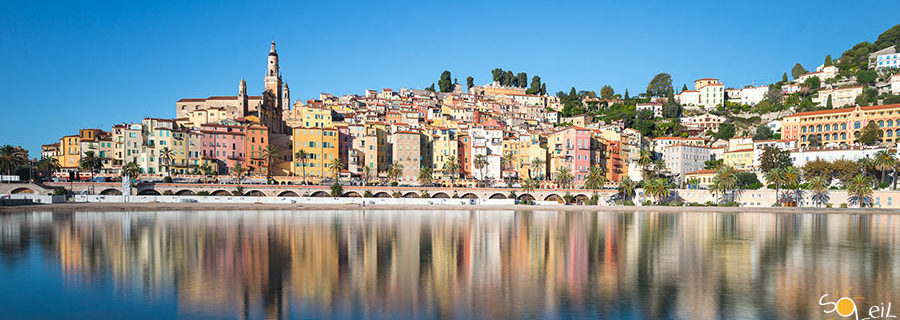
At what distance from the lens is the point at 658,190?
7675 centimetres

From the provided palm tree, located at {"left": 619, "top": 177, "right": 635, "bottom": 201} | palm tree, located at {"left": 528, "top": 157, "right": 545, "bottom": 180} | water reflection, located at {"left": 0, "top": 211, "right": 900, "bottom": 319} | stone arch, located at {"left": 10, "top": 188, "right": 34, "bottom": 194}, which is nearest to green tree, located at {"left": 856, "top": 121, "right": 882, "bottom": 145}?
palm tree, located at {"left": 619, "top": 177, "right": 635, "bottom": 201}

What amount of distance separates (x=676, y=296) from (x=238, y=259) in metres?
17.9

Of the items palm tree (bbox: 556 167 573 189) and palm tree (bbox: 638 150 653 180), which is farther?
palm tree (bbox: 638 150 653 180)

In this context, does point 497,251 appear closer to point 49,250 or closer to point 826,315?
point 826,315

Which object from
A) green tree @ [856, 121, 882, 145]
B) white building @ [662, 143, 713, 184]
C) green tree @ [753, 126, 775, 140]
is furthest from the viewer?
green tree @ [753, 126, 775, 140]

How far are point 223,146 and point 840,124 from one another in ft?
317

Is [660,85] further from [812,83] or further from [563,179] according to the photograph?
[563,179]

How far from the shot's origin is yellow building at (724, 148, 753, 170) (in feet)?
320

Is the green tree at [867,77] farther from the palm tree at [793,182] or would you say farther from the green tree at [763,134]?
the palm tree at [793,182]

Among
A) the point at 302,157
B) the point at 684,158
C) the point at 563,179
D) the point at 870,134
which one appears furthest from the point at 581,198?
the point at 870,134

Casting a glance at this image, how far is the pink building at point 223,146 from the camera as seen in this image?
82562mm

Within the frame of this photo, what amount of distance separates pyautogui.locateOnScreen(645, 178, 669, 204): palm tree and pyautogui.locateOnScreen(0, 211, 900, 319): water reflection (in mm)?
33497

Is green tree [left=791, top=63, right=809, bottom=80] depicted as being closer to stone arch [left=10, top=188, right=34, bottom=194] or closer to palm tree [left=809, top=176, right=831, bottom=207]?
palm tree [left=809, top=176, right=831, bottom=207]

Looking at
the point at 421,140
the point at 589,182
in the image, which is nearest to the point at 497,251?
the point at 589,182
